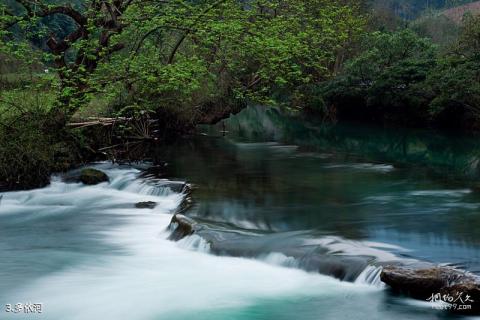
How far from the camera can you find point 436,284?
906cm

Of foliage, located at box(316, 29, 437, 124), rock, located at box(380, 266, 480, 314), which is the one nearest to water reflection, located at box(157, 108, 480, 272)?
rock, located at box(380, 266, 480, 314)

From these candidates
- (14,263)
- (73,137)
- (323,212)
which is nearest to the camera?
(14,263)

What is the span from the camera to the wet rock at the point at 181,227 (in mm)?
12830

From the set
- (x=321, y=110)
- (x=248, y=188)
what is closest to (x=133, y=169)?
(x=248, y=188)

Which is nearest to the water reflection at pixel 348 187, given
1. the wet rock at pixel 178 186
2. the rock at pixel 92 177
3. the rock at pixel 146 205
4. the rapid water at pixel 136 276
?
the wet rock at pixel 178 186

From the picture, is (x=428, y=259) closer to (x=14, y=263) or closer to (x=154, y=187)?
(x=14, y=263)

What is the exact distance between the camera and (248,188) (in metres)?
17.1

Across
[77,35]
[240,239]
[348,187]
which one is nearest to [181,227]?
[240,239]

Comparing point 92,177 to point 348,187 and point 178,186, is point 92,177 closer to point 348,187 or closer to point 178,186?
point 178,186

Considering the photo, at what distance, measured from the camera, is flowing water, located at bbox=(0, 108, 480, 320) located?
973cm

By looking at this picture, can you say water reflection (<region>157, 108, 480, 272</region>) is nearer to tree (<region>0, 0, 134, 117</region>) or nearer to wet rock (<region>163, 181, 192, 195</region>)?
wet rock (<region>163, 181, 192, 195</region>)

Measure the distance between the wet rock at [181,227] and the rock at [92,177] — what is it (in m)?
5.45

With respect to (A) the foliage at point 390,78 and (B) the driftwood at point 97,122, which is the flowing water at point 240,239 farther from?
(A) the foliage at point 390,78

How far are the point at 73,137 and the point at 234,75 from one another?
11740 mm
